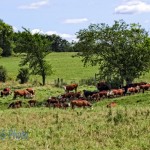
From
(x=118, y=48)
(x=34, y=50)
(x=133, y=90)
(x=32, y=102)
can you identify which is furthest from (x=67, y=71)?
(x=32, y=102)

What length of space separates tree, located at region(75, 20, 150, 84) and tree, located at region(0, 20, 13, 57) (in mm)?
71977

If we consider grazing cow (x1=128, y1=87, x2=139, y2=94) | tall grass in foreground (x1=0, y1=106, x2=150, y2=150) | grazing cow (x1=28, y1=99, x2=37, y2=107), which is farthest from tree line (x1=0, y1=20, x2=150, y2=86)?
tall grass in foreground (x1=0, y1=106, x2=150, y2=150)

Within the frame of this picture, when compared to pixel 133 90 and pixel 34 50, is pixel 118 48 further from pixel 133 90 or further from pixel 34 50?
pixel 34 50

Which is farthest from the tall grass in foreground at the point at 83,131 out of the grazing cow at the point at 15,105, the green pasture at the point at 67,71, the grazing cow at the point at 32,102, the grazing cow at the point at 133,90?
the green pasture at the point at 67,71

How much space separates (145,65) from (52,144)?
25.5m

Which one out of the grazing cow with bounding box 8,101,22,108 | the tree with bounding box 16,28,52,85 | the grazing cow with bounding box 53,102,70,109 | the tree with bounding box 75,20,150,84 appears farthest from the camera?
the tree with bounding box 16,28,52,85

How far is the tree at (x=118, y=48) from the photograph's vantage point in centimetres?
3750

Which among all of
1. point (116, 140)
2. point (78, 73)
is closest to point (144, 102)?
point (116, 140)

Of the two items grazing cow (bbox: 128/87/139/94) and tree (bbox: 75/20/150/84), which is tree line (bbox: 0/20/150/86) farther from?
grazing cow (bbox: 128/87/139/94)

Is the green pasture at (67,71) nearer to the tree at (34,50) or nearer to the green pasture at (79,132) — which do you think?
the tree at (34,50)

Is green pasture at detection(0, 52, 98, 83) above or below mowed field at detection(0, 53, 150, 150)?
above

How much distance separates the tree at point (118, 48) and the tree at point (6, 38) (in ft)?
236

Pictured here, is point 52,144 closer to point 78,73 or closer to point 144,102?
point 144,102

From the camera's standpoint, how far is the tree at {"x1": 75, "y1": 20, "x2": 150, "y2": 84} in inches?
1476
